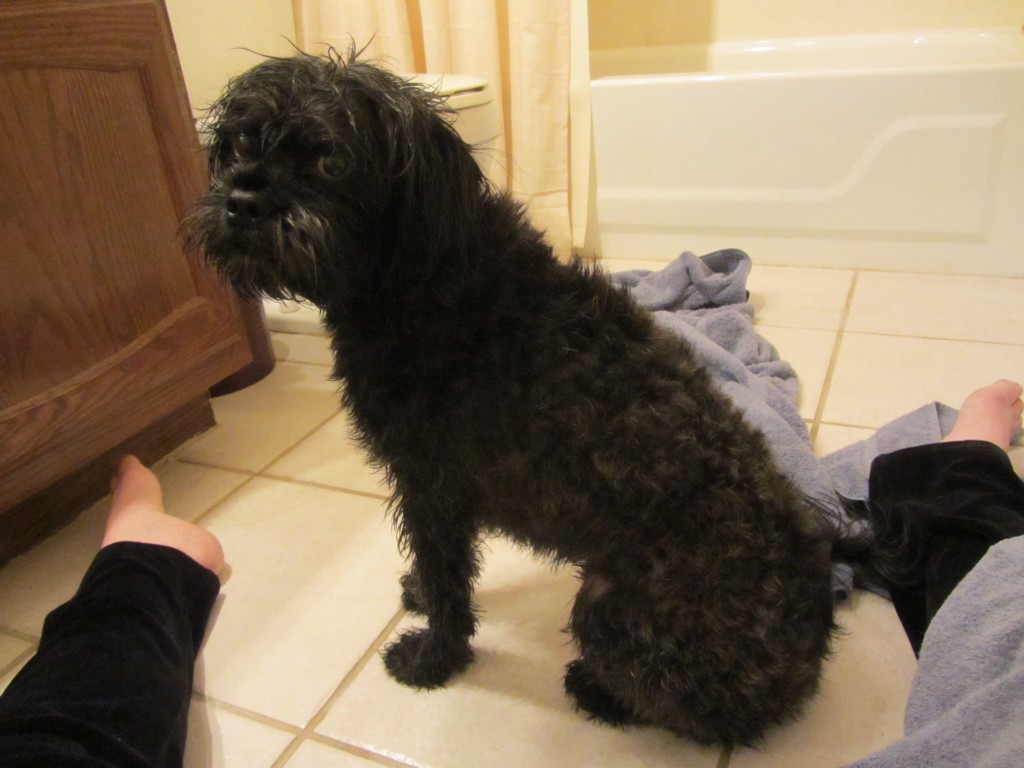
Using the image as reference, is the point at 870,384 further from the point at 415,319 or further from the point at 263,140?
the point at 263,140

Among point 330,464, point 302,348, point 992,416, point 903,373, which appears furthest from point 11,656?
point 903,373

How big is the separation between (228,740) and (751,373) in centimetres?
114

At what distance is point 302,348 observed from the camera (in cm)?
210

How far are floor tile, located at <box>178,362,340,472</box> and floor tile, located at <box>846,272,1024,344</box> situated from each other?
52.4 inches

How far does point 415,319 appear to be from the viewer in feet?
2.84

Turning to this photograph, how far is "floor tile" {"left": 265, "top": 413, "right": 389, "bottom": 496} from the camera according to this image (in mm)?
1505

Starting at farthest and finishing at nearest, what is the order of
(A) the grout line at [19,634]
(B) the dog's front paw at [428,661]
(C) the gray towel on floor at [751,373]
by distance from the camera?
(C) the gray towel on floor at [751,373] → (A) the grout line at [19,634] → (B) the dog's front paw at [428,661]

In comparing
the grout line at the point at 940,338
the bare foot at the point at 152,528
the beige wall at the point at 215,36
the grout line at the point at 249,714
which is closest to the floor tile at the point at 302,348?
the beige wall at the point at 215,36

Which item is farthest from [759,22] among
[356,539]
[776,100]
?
[356,539]

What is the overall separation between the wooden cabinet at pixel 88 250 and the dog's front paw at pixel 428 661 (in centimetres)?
63

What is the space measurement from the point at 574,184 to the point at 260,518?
142cm

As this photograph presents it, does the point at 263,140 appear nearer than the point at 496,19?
Yes

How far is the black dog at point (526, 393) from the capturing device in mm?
763

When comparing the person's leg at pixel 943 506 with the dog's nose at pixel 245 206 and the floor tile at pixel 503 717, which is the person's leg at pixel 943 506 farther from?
the dog's nose at pixel 245 206
